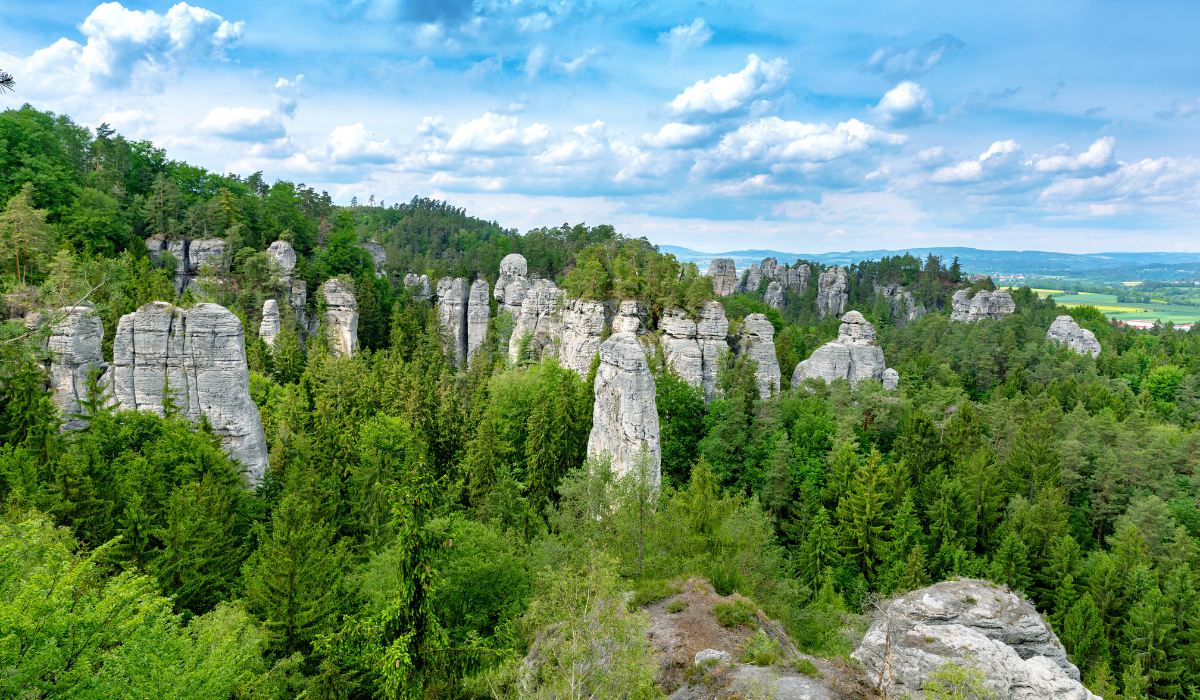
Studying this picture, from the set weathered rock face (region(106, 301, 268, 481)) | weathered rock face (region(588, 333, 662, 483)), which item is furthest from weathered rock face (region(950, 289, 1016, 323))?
weathered rock face (region(106, 301, 268, 481))

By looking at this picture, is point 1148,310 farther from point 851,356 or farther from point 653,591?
point 653,591

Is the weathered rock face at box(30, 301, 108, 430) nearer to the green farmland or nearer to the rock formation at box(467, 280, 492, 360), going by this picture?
the rock formation at box(467, 280, 492, 360)

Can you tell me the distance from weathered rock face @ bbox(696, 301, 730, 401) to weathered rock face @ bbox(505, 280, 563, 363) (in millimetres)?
14316

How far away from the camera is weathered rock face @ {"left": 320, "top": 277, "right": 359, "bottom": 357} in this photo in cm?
5134

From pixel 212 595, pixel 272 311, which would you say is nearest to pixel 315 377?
pixel 272 311

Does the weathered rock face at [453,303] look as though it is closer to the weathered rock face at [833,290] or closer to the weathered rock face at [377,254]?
the weathered rock face at [377,254]

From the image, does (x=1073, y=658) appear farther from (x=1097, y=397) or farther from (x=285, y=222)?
(x=285, y=222)

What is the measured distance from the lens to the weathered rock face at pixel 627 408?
30438 millimetres

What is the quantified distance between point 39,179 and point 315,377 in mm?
23150

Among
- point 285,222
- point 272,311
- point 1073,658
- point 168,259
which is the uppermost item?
point 285,222

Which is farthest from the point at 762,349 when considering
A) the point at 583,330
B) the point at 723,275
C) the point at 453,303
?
the point at 723,275

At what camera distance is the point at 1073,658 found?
22984mm

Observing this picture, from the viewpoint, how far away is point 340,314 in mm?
51875

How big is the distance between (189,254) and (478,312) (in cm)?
2661
